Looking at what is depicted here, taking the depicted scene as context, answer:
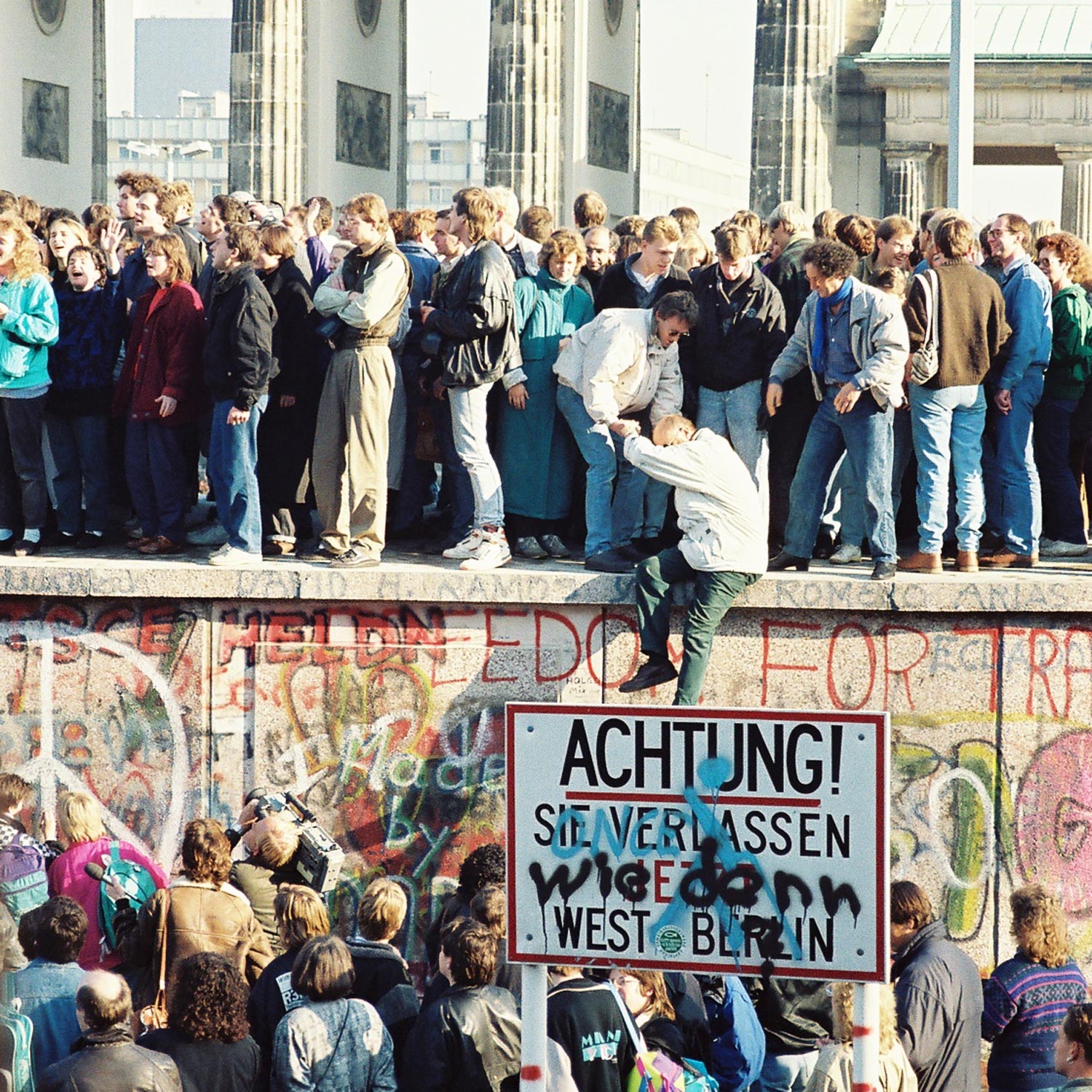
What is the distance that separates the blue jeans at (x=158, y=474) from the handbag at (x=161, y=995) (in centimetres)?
356

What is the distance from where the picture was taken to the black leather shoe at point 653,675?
10.6 m

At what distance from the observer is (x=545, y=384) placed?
11.6 m

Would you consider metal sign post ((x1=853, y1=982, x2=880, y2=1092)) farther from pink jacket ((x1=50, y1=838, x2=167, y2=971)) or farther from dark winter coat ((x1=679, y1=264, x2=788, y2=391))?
dark winter coat ((x1=679, y1=264, x2=788, y2=391))

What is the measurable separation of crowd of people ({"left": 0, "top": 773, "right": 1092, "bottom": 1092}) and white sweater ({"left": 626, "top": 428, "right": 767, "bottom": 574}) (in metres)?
2.16

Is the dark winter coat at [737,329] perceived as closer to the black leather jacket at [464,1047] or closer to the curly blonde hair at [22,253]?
the curly blonde hair at [22,253]

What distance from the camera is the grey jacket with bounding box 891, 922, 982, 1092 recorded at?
7594 mm

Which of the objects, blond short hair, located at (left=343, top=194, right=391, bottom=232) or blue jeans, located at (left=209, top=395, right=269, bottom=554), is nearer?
blond short hair, located at (left=343, top=194, right=391, bottom=232)

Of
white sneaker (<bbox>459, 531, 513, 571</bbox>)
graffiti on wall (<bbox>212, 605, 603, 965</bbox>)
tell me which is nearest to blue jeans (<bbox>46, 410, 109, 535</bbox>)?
graffiti on wall (<bbox>212, 605, 603, 965</bbox>)

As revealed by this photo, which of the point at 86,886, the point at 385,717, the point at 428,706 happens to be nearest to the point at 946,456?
the point at 428,706

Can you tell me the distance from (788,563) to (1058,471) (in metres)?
1.77

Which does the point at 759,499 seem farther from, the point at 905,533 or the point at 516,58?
the point at 516,58

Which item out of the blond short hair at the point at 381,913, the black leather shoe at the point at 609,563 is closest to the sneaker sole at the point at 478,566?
the black leather shoe at the point at 609,563

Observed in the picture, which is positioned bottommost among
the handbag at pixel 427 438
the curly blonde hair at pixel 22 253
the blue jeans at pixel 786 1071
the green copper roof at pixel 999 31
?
the blue jeans at pixel 786 1071

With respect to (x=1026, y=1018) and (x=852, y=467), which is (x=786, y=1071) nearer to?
(x=1026, y=1018)
